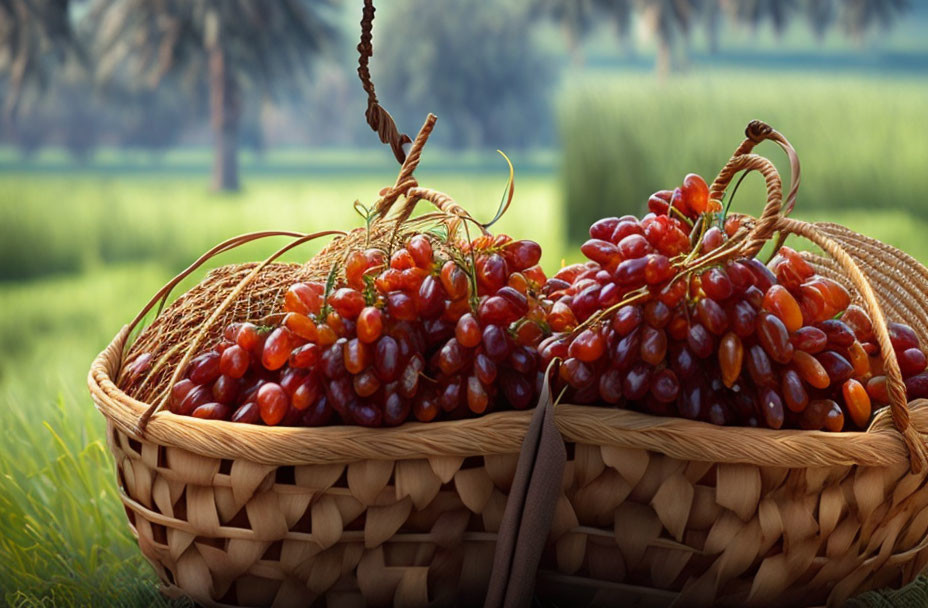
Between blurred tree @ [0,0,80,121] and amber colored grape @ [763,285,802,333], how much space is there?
20.0ft

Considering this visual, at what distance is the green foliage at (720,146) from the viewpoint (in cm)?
445

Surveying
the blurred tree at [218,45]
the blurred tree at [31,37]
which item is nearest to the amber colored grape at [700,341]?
the blurred tree at [31,37]

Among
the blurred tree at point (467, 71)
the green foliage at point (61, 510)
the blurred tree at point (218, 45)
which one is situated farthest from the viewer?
the blurred tree at point (467, 71)

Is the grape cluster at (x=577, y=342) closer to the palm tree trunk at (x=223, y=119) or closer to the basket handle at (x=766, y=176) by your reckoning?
the basket handle at (x=766, y=176)

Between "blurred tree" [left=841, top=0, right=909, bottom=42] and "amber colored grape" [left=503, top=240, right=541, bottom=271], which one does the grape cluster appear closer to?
"amber colored grape" [left=503, top=240, right=541, bottom=271]

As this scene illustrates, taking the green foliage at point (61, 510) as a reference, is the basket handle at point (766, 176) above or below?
above

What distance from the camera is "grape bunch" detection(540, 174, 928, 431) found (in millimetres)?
825

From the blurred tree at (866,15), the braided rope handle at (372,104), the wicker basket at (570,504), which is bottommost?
the wicker basket at (570,504)

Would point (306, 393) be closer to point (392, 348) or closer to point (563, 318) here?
point (392, 348)

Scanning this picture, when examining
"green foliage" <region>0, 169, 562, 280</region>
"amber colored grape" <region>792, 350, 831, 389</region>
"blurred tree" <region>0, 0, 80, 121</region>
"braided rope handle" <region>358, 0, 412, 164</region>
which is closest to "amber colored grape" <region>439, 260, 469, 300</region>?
"braided rope handle" <region>358, 0, 412, 164</region>

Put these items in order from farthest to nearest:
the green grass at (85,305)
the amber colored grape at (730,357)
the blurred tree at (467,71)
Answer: the blurred tree at (467,71) < the green grass at (85,305) < the amber colored grape at (730,357)

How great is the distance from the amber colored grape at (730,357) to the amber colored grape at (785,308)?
0.05m

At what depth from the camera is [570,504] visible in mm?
857

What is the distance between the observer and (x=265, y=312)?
1.03 meters
